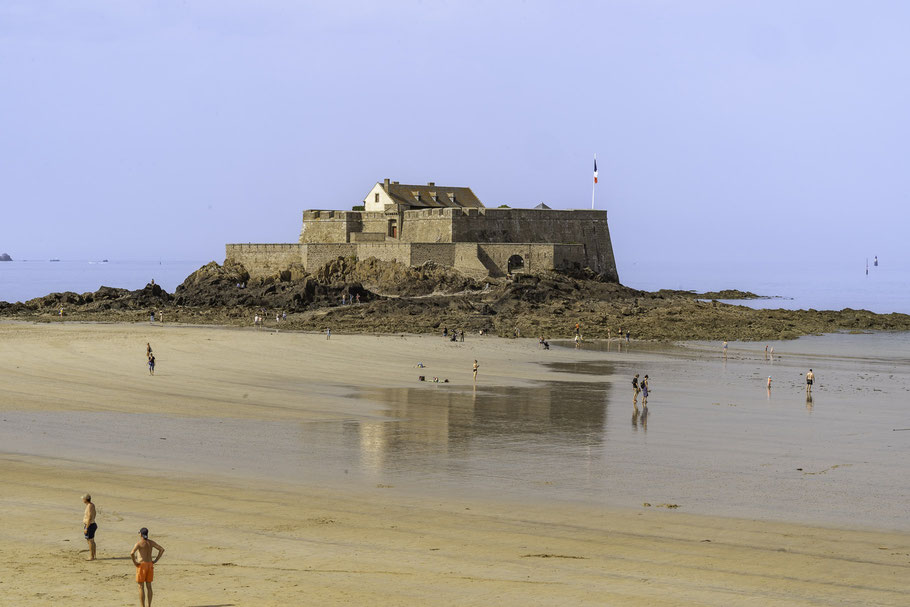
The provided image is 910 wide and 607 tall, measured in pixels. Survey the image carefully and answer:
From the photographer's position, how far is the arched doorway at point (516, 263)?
170 ft

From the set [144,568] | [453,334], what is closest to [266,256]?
[453,334]

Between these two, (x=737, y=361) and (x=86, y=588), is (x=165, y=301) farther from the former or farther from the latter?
(x=86, y=588)

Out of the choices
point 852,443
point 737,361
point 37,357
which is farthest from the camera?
point 737,361

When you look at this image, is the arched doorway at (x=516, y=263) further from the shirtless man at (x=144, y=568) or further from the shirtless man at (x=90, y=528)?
the shirtless man at (x=144, y=568)

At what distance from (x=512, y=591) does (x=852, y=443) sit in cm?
1155

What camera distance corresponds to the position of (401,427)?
2017 centimetres

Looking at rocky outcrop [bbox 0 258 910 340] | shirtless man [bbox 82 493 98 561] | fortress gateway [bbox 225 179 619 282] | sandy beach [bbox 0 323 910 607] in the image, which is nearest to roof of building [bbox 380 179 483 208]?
fortress gateway [bbox 225 179 619 282]

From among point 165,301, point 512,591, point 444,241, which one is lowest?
point 512,591

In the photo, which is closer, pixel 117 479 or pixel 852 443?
pixel 117 479

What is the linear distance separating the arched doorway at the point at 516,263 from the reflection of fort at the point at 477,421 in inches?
985

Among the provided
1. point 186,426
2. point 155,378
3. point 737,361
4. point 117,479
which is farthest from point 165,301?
Result: point 117,479

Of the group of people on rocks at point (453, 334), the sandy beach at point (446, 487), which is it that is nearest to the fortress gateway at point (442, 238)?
the group of people on rocks at point (453, 334)

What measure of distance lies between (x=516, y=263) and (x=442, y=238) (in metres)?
4.78

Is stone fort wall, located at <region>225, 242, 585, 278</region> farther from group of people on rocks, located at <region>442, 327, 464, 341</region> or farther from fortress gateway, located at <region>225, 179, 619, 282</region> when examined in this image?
group of people on rocks, located at <region>442, 327, 464, 341</region>
